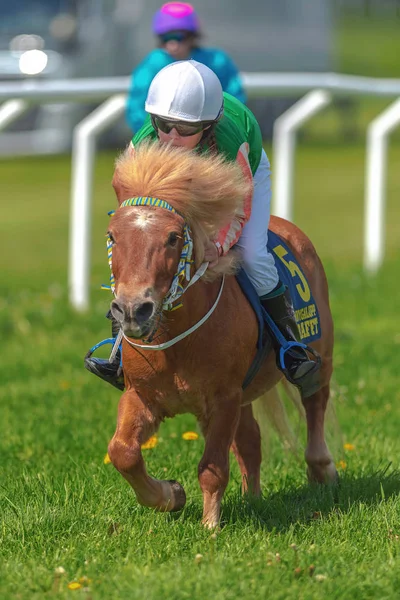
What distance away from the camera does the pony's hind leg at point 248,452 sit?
5.30 metres

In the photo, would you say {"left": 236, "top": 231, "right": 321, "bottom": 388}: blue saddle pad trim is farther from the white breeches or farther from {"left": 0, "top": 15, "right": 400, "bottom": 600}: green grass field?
{"left": 0, "top": 15, "right": 400, "bottom": 600}: green grass field

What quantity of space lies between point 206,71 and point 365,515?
2.05 metres

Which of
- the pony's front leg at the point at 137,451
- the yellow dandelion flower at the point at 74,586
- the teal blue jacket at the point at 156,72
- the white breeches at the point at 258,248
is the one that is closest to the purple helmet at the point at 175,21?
the teal blue jacket at the point at 156,72

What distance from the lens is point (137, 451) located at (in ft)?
14.7

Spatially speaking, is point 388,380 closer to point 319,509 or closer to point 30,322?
point 319,509

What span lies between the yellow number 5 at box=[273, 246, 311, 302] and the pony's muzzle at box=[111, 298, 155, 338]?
5.25 feet

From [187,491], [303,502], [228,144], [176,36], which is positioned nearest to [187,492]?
[187,491]

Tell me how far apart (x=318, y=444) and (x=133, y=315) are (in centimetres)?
199

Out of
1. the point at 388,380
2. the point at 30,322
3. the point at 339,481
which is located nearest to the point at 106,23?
the point at 30,322

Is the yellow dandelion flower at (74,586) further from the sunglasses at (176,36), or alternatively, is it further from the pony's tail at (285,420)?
the sunglasses at (176,36)

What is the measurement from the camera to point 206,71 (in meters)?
4.51

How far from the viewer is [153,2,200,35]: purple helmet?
7320 millimetres

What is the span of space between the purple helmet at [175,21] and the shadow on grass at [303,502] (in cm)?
340

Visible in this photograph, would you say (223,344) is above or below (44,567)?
above
